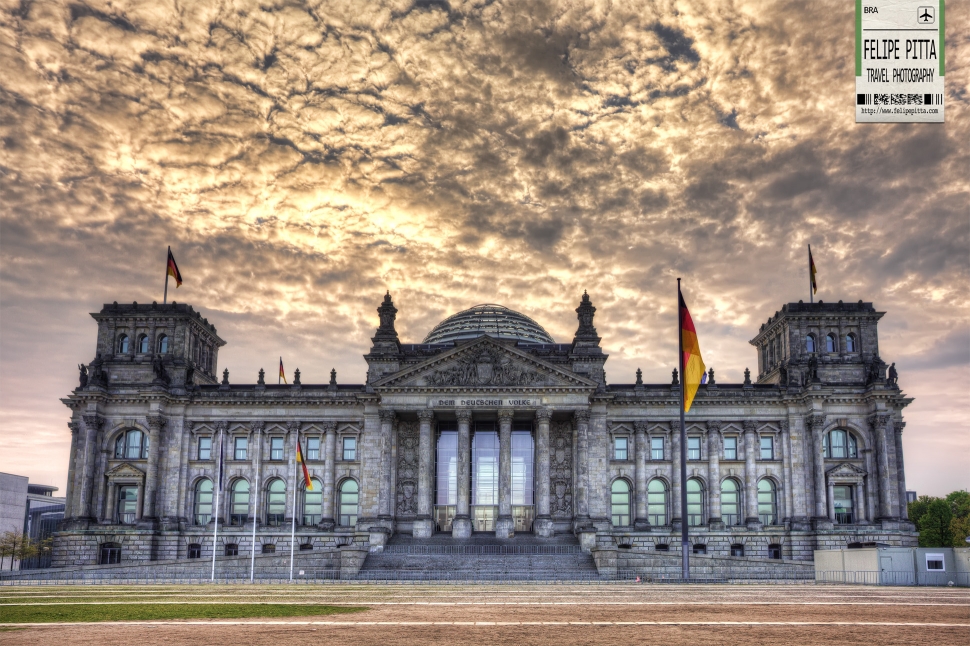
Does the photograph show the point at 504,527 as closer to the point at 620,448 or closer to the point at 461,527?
the point at 461,527

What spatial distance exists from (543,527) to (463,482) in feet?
24.3

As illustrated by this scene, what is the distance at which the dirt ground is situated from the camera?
18750 millimetres

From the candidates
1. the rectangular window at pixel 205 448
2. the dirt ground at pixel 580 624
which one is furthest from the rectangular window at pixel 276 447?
the dirt ground at pixel 580 624

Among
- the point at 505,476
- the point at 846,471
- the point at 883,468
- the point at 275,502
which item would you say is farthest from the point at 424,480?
the point at 883,468

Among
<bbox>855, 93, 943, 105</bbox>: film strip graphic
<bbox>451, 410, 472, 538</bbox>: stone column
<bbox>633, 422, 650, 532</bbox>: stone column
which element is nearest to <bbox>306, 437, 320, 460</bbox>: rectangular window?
<bbox>451, 410, 472, 538</bbox>: stone column

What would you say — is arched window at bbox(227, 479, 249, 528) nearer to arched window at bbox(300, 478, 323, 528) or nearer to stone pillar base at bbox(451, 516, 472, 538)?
arched window at bbox(300, 478, 323, 528)

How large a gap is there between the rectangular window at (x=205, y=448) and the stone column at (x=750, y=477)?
4781 centimetres

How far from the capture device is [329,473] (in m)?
79.4

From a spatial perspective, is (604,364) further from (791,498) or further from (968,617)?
(968,617)

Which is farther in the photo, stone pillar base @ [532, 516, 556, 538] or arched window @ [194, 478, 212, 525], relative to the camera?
arched window @ [194, 478, 212, 525]

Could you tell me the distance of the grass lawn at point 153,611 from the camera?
2450cm

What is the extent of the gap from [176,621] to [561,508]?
5717 centimetres

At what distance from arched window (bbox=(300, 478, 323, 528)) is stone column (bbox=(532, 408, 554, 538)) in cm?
1951

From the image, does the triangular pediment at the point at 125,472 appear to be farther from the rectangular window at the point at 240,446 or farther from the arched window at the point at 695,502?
the arched window at the point at 695,502
